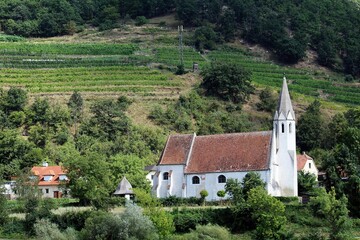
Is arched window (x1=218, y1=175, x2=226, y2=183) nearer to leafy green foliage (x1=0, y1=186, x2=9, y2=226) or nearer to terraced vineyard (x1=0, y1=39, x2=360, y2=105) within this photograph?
leafy green foliage (x1=0, y1=186, x2=9, y2=226)

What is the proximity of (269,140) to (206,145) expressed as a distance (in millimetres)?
5590

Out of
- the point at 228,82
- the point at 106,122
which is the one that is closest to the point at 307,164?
the point at 106,122

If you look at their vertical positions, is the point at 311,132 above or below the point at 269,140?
below

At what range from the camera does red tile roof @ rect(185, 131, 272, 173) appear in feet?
239

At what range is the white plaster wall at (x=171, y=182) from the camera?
75.3m

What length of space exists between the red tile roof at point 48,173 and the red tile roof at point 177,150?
10517 mm

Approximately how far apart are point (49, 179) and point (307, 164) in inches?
895

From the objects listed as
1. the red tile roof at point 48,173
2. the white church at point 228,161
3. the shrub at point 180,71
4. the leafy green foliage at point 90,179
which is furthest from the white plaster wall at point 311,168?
the shrub at point 180,71

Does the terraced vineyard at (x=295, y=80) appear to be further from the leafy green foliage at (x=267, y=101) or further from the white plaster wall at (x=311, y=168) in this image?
the white plaster wall at (x=311, y=168)

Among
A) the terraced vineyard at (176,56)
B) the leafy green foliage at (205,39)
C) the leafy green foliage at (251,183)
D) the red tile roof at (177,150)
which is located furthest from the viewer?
the leafy green foliage at (205,39)

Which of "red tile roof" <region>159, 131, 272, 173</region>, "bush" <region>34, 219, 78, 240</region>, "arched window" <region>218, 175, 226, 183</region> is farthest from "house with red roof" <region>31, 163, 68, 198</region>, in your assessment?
"bush" <region>34, 219, 78, 240</region>

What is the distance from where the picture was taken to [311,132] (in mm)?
95500

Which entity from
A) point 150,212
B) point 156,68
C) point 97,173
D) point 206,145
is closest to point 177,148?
point 206,145

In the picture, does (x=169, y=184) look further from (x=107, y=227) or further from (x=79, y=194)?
(x=107, y=227)
